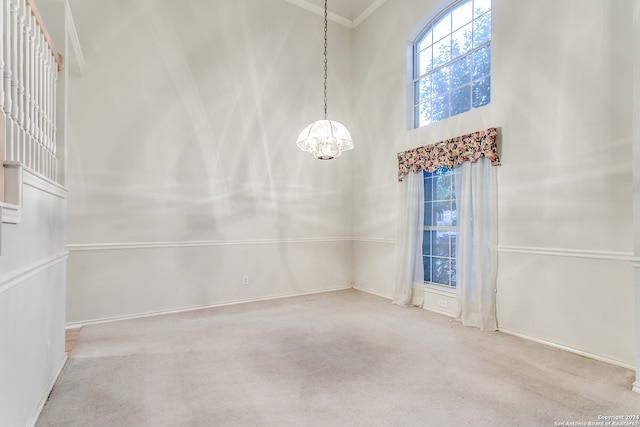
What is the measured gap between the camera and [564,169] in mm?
3012

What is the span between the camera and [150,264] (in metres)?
4.07

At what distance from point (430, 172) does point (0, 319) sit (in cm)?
423

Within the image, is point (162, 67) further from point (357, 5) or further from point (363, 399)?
point (363, 399)

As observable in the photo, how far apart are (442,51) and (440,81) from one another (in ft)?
1.35

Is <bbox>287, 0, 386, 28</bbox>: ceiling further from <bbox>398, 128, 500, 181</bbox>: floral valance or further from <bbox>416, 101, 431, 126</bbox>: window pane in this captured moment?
<bbox>398, 128, 500, 181</bbox>: floral valance

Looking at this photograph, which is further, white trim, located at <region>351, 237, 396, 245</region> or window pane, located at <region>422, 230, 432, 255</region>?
white trim, located at <region>351, 237, 396, 245</region>

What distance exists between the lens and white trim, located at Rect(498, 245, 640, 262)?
2.64 meters

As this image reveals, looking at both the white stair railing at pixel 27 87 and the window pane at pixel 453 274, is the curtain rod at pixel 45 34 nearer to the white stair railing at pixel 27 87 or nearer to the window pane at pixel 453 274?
the white stair railing at pixel 27 87

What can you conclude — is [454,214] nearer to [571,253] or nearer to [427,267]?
[427,267]

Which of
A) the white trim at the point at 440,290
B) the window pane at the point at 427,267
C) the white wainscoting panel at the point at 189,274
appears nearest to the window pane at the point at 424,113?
the window pane at the point at 427,267

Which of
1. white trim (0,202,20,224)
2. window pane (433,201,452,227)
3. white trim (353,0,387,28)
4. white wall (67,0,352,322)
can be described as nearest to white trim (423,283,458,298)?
window pane (433,201,452,227)

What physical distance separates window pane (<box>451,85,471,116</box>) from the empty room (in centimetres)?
4

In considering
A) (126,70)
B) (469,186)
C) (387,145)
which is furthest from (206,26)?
(469,186)

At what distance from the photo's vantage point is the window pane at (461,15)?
13.3ft
